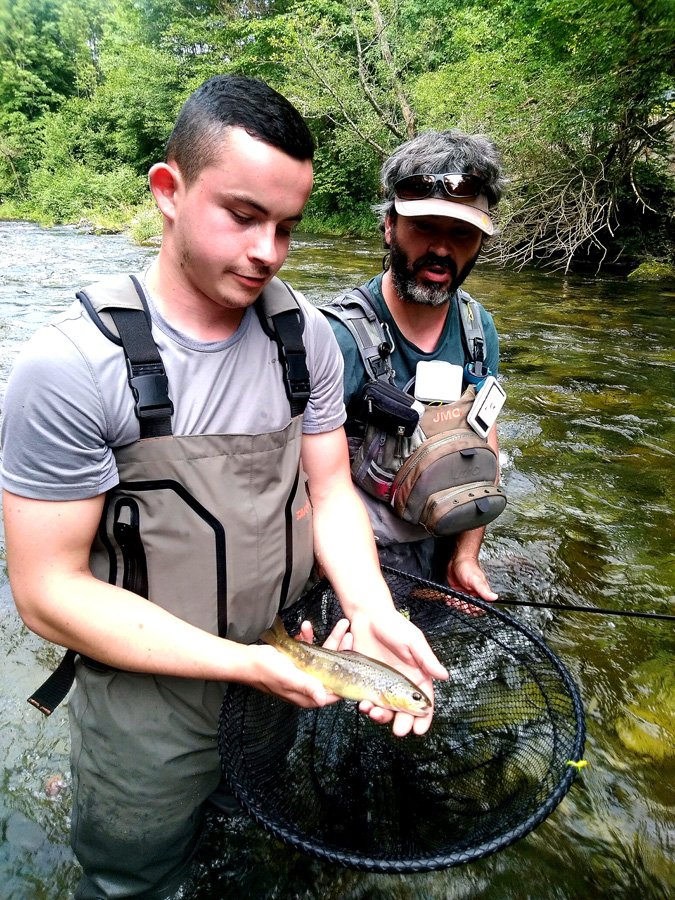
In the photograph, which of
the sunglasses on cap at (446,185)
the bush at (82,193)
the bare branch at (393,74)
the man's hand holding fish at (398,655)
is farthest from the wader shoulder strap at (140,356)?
the bush at (82,193)

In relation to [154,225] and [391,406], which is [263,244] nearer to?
[391,406]

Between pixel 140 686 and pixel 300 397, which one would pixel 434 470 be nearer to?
pixel 300 397

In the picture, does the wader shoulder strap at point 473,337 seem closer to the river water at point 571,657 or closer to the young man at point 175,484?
the young man at point 175,484

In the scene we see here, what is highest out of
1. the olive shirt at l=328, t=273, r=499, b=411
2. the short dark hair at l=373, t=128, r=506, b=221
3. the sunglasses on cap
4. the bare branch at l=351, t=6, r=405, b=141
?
the bare branch at l=351, t=6, r=405, b=141

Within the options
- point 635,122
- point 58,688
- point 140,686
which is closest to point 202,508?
point 140,686

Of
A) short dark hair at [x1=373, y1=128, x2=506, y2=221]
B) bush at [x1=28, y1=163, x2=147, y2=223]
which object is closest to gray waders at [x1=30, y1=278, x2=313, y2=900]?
short dark hair at [x1=373, y1=128, x2=506, y2=221]

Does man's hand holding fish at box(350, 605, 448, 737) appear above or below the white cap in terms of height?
below

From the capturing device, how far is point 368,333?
2551mm

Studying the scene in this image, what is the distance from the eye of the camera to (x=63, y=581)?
55.2 inches

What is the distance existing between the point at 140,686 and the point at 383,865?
29.3 inches

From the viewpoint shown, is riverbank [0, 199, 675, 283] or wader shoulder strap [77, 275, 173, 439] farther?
riverbank [0, 199, 675, 283]

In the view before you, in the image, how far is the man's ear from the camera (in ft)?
4.81

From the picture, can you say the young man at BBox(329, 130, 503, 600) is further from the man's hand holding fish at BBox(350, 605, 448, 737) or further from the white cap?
the man's hand holding fish at BBox(350, 605, 448, 737)

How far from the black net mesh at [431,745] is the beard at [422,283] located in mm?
1153
